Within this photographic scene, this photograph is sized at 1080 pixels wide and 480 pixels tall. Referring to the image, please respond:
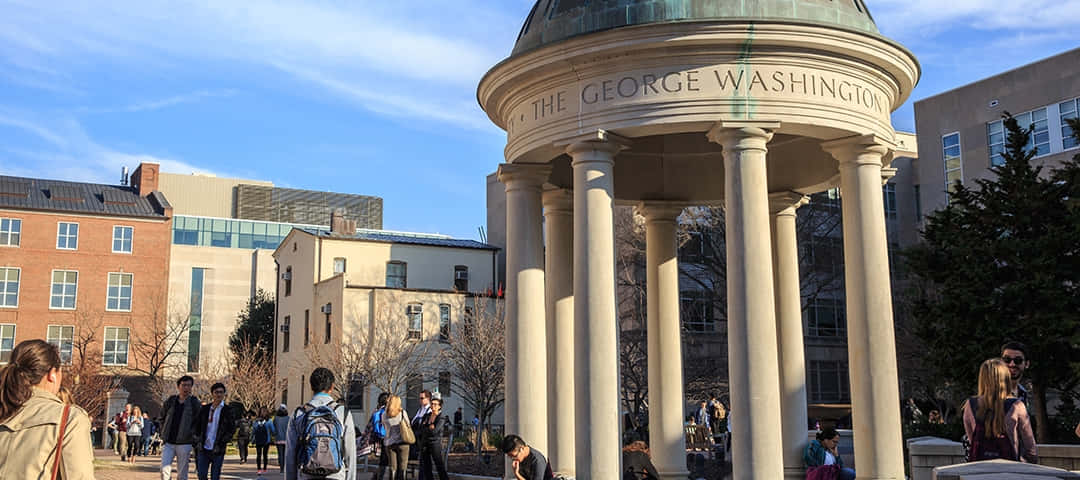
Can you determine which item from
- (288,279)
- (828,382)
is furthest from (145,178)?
(828,382)

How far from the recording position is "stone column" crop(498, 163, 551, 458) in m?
15.8

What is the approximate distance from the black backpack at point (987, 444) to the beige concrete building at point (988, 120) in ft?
149

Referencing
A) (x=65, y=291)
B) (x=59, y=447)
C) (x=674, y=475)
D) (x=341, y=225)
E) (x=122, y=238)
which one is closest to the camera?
(x=59, y=447)

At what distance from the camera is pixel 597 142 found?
14172 millimetres

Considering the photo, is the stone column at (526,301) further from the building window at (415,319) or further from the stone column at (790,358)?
the building window at (415,319)

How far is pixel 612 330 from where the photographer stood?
46.1 feet

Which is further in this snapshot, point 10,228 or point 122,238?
point 122,238

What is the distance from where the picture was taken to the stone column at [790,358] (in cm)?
1686

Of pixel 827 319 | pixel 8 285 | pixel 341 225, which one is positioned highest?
pixel 341 225

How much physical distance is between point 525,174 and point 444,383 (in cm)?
3991

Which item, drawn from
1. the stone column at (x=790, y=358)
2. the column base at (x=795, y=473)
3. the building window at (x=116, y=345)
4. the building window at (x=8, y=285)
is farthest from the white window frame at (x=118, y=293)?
the column base at (x=795, y=473)

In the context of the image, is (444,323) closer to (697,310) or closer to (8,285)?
(697,310)

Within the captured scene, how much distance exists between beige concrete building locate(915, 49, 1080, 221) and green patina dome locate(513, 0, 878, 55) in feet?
132

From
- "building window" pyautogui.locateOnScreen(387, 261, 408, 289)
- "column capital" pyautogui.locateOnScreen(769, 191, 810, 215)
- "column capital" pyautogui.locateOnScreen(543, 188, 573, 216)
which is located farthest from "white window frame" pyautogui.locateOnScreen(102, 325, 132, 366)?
"column capital" pyautogui.locateOnScreen(769, 191, 810, 215)
